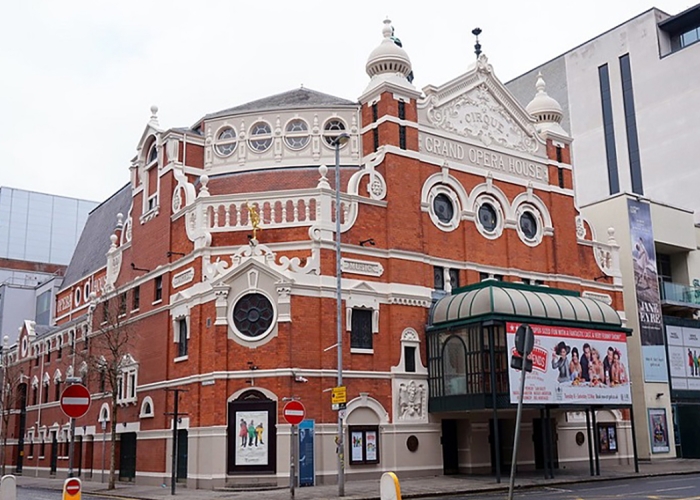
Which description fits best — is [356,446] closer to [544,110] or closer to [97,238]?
[544,110]

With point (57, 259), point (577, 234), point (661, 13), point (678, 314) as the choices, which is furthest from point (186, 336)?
point (57, 259)

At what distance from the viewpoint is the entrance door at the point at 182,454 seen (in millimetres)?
32812

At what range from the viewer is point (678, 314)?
164 ft

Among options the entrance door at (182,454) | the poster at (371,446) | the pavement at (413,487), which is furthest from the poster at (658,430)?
the entrance door at (182,454)

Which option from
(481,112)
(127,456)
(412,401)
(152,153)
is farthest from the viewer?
(152,153)

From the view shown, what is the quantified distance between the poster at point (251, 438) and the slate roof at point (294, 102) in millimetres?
15433

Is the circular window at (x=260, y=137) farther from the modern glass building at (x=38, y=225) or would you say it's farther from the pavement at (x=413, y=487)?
the modern glass building at (x=38, y=225)

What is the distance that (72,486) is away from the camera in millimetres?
14609

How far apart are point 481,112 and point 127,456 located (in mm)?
24428

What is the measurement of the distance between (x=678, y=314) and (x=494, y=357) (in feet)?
79.2

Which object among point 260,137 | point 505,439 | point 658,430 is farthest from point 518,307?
point 658,430

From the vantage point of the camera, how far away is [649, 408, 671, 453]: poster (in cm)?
4338

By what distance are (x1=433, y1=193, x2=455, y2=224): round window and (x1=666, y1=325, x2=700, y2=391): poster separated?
17444mm

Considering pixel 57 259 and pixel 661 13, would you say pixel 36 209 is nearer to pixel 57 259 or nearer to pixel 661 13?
pixel 57 259
